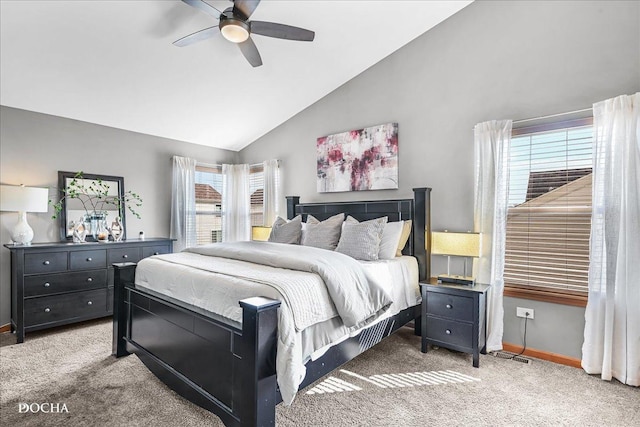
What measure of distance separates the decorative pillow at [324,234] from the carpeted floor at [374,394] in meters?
1.16

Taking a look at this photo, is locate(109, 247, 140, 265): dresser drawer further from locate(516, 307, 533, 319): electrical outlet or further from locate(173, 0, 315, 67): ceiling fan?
locate(516, 307, 533, 319): electrical outlet

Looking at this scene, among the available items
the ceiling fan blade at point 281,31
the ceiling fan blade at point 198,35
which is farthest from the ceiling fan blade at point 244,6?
the ceiling fan blade at point 198,35

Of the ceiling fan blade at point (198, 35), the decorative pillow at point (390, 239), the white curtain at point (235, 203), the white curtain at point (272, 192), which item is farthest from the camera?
the white curtain at point (235, 203)

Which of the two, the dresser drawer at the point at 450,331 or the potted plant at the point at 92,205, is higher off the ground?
the potted plant at the point at 92,205

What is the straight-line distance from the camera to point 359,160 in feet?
13.8

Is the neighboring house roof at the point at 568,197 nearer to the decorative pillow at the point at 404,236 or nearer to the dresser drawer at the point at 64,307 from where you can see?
the decorative pillow at the point at 404,236

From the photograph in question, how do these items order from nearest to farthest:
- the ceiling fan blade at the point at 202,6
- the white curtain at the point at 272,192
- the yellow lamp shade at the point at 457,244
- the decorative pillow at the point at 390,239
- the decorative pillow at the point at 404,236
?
the ceiling fan blade at the point at 202,6
the yellow lamp shade at the point at 457,244
the decorative pillow at the point at 390,239
the decorative pillow at the point at 404,236
the white curtain at the point at 272,192

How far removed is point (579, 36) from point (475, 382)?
294 centimetres

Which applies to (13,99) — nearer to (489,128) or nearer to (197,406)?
(197,406)

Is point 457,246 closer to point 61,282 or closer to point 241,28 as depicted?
point 241,28

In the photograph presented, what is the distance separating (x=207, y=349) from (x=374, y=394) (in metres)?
1.18

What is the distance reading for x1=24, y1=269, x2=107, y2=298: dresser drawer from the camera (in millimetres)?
3402

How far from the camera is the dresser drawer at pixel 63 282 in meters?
3.40

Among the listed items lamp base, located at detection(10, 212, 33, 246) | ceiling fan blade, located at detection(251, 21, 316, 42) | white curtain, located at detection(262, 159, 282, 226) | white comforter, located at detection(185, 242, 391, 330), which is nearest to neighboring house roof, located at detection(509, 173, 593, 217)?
white comforter, located at detection(185, 242, 391, 330)
